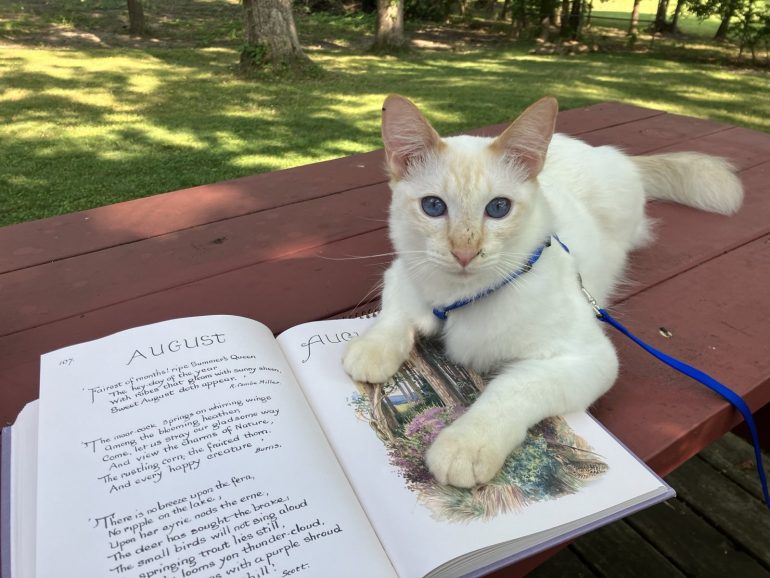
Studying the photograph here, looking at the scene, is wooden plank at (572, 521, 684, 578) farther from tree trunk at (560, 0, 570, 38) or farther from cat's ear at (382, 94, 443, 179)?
tree trunk at (560, 0, 570, 38)

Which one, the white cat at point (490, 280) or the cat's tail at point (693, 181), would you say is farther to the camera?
the cat's tail at point (693, 181)

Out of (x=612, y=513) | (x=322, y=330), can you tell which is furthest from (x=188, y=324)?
(x=612, y=513)

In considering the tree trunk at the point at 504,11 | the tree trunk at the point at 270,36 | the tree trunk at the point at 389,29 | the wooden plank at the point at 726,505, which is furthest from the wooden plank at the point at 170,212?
the tree trunk at the point at 504,11

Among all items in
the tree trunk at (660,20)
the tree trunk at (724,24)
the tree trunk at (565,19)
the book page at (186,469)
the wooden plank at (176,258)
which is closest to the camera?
the book page at (186,469)

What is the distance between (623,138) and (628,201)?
839mm

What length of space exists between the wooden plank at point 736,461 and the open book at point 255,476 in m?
1.48

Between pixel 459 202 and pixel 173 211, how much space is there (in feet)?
3.49

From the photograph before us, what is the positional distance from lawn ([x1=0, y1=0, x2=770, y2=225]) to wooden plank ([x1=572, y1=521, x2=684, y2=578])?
299 cm

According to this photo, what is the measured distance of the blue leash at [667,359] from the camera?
3.28 ft

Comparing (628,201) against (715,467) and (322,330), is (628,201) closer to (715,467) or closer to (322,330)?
(322,330)

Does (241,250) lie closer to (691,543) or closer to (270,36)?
(691,543)

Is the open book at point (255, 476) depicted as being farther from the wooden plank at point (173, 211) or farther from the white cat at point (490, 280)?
the wooden plank at point (173, 211)

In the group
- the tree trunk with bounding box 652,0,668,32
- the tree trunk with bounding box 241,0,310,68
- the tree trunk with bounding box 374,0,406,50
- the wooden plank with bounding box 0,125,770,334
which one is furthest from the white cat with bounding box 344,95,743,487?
the tree trunk with bounding box 652,0,668,32

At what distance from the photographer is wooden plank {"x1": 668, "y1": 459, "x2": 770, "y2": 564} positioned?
1.80 m
